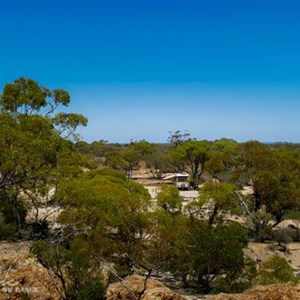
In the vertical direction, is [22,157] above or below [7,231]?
above

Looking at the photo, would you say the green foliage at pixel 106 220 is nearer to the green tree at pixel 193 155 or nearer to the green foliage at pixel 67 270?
the green foliage at pixel 67 270

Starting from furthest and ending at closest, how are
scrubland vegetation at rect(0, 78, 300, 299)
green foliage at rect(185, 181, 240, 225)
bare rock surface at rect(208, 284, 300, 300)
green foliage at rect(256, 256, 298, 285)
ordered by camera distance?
green foliage at rect(185, 181, 240, 225)
green foliage at rect(256, 256, 298, 285)
scrubland vegetation at rect(0, 78, 300, 299)
bare rock surface at rect(208, 284, 300, 300)

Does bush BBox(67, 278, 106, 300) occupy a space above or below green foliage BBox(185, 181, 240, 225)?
below

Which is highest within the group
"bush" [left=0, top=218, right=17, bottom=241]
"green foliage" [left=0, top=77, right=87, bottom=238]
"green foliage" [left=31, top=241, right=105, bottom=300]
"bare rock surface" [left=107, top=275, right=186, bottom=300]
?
"green foliage" [left=0, top=77, right=87, bottom=238]

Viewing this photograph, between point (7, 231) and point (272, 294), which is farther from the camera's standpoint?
point (7, 231)

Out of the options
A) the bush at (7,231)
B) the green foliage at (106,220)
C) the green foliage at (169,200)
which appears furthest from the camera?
the green foliage at (169,200)

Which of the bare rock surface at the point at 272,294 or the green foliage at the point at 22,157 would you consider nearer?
the bare rock surface at the point at 272,294

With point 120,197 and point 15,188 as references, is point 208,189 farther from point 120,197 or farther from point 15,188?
point 15,188

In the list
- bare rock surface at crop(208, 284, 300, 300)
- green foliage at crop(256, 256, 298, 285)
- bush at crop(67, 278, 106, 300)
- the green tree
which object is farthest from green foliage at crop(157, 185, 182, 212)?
the green tree

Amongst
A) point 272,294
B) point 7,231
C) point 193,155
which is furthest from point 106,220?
point 193,155

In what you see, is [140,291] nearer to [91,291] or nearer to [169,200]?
[91,291]

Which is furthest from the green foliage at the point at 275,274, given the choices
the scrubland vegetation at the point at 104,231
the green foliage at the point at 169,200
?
the green foliage at the point at 169,200

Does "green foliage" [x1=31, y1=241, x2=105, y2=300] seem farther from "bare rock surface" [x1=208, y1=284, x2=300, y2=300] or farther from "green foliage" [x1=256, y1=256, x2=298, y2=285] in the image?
"green foliage" [x1=256, y1=256, x2=298, y2=285]

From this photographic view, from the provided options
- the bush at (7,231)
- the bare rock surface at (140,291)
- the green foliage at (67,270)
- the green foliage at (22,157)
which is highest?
the green foliage at (22,157)
